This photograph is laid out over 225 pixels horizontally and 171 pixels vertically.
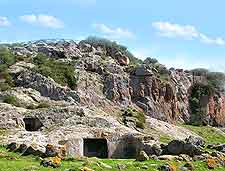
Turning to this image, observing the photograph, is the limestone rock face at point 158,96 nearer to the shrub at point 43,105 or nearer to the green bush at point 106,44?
the green bush at point 106,44

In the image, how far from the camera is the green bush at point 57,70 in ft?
238

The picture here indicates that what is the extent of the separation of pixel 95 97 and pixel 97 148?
1327 inches

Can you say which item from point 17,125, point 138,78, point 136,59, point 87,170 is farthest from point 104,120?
point 136,59

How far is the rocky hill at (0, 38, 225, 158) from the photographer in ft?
133

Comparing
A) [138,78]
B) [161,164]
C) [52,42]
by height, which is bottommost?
[161,164]

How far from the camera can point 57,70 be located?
7556 cm

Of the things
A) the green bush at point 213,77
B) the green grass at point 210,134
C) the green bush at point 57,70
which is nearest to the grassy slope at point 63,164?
the green bush at point 57,70

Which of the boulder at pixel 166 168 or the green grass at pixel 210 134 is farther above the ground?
the boulder at pixel 166 168

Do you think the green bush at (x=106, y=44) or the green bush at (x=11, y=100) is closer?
the green bush at (x=11, y=100)

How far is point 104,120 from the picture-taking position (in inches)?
1735

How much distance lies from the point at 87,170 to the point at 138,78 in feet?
202

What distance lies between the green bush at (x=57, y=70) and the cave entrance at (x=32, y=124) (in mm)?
27224

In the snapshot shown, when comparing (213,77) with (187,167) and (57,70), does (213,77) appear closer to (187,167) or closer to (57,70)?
(57,70)

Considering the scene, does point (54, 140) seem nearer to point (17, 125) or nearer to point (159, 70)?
point (17, 125)
